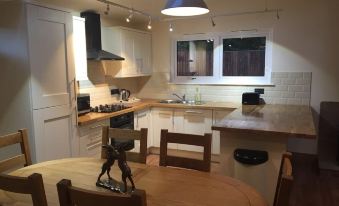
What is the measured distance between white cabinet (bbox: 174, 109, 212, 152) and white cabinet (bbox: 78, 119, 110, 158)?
1293mm

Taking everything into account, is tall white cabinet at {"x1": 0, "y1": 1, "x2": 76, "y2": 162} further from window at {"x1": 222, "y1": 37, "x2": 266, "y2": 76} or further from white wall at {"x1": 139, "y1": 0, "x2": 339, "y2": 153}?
window at {"x1": 222, "y1": 37, "x2": 266, "y2": 76}

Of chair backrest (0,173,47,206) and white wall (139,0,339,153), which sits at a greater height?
white wall (139,0,339,153)

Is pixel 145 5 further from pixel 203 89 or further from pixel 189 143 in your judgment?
pixel 189 143

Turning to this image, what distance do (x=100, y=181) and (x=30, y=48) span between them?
1.59 m

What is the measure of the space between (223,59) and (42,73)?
112 inches

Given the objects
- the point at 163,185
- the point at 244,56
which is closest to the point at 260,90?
the point at 244,56

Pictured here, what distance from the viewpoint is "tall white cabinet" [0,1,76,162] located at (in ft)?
8.51

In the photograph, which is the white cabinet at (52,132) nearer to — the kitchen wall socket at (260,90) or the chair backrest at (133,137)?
the chair backrest at (133,137)

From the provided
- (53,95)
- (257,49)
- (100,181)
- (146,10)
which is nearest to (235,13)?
(257,49)

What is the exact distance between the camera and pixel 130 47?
444 cm

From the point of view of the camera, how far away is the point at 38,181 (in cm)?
112

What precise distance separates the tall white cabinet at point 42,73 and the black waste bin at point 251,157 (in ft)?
5.76

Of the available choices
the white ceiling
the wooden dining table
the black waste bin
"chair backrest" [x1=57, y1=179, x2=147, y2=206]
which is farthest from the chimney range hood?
"chair backrest" [x1=57, y1=179, x2=147, y2=206]

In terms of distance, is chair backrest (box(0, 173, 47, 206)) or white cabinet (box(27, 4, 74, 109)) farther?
white cabinet (box(27, 4, 74, 109))
